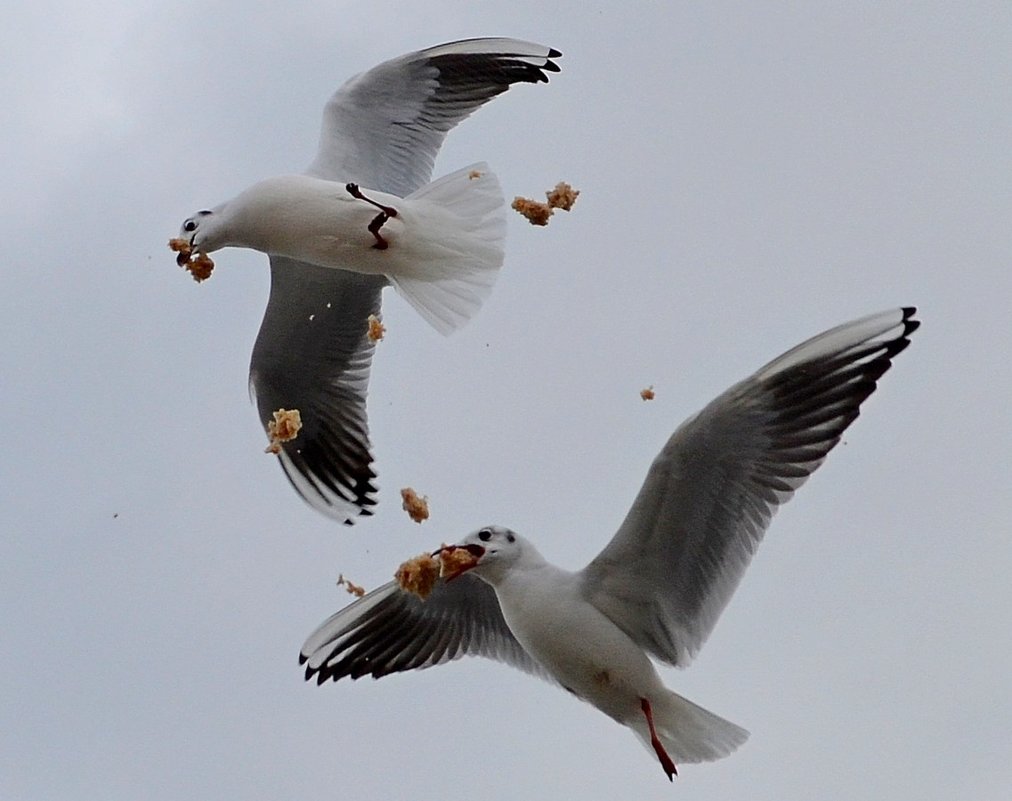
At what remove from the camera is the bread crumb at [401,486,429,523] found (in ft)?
17.7

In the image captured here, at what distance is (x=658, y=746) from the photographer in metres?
5.13

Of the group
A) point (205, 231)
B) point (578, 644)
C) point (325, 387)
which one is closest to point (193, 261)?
point (205, 231)

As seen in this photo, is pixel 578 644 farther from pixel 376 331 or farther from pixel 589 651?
pixel 376 331

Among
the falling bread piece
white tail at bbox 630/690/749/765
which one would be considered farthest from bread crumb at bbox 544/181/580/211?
white tail at bbox 630/690/749/765

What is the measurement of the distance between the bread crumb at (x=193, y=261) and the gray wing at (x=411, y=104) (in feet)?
1.60

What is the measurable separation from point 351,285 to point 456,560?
4.96ft

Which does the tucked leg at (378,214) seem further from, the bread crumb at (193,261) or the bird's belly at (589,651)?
the bird's belly at (589,651)

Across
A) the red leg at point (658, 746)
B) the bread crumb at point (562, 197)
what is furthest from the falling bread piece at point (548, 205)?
the red leg at point (658, 746)

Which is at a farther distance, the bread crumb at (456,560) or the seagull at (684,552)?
the bread crumb at (456,560)

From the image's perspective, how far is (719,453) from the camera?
15.8 feet

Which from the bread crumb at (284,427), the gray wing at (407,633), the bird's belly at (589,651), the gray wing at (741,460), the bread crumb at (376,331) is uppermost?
the bread crumb at (376,331)

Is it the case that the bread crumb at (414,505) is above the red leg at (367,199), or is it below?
below

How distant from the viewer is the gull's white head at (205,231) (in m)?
5.61

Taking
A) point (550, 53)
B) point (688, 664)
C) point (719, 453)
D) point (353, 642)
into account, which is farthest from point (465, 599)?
point (550, 53)
